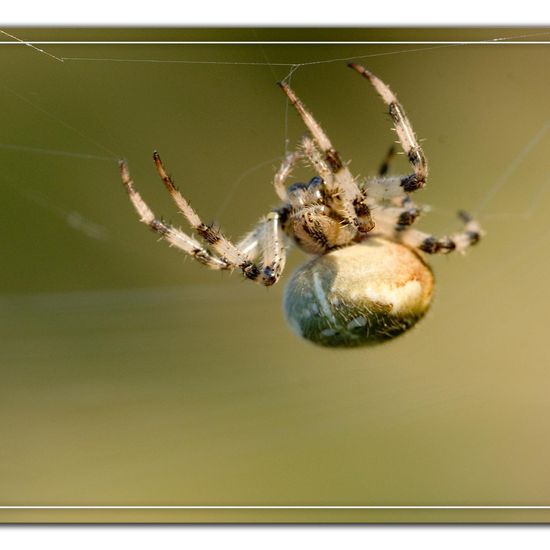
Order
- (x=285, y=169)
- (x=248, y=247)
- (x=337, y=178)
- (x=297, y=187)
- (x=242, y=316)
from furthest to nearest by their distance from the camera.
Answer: (x=242, y=316), (x=248, y=247), (x=297, y=187), (x=285, y=169), (x=337, y=178)

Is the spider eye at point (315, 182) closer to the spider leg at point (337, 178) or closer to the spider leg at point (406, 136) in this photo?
the spider leg at point (337, 178)

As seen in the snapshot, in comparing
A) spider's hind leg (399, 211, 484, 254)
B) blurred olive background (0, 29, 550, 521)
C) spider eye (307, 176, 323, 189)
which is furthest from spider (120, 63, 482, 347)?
blurred olive background (0, 29, 550, 521)

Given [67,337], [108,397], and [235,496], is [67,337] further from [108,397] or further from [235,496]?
[235,496]

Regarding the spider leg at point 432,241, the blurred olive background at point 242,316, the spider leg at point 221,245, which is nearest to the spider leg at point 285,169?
the spider leg at point 221,245

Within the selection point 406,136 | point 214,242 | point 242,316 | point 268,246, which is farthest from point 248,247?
point 242,316

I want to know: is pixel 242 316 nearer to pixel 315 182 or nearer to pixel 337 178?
pixel 315 182

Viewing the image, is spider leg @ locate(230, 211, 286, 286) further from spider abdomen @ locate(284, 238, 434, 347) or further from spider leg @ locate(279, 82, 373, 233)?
spider leg @ locate(279, 82, 373, 233)

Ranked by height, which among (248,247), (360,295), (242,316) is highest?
(242,316)
